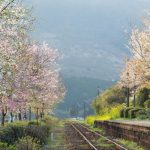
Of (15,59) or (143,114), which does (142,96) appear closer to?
(143,114)

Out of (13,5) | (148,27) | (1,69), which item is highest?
(148,27)

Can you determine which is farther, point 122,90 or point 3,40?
point 122,90

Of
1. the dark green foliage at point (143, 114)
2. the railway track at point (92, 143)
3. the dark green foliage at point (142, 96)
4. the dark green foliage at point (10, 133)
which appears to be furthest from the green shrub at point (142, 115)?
the dark green foliage at point (10, 133)

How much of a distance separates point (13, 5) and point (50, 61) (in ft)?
110

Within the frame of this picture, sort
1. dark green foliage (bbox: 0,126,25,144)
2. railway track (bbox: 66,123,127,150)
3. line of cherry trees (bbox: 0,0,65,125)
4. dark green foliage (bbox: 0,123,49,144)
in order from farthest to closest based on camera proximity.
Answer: railway track (bbox: 66,123,127,150) → dark green foliage (bbox: 0,123,49,144) → dark green foliage (bbox: 0,126,25,144) → line of cherry trees (bbox: 0,0,65,125)

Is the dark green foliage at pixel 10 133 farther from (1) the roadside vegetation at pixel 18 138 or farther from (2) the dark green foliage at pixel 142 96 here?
(2) the dark green foliage at pixel 142 96

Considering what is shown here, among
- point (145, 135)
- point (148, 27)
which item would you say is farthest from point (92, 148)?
point (148, 27)

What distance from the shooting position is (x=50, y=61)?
2172 inches

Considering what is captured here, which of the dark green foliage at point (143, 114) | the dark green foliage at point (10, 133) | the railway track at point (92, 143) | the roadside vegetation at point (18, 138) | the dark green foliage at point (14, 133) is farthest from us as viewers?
the dark green foliage at point (143, 114)

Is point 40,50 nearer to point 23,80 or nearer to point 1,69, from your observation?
point 23,80

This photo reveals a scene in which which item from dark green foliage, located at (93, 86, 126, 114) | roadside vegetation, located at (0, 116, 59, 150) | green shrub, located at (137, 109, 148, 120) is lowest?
roadside vegetation, located at (0, 116, 59, 150)

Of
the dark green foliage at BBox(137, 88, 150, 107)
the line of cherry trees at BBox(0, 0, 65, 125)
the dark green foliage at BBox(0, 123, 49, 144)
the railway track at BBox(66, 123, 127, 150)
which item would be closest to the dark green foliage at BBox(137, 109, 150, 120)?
the railway track at BBox(66, 123, 127, 150)

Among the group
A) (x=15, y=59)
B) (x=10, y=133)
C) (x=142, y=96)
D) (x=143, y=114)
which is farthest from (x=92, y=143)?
(x=142, y=96)

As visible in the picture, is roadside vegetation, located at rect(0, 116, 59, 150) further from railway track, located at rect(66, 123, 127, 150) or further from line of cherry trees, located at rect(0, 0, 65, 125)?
railway track, located at rect(66, 123, 127, 150)
